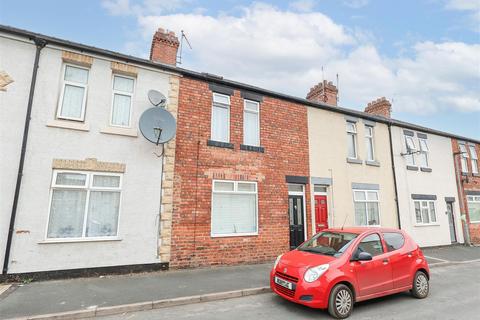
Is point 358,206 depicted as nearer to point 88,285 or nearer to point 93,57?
point 88,285

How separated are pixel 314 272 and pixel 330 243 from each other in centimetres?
111

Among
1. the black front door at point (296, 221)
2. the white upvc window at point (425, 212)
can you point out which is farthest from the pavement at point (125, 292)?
the white upvc window at point (425, 212)

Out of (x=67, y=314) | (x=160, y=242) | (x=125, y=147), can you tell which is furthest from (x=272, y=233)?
(x=67, y=314)

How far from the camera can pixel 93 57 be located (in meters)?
8.03

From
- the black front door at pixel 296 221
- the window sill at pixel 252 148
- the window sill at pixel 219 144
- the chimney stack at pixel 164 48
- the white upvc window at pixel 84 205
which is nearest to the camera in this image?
the white upvc window at pixel 84 205

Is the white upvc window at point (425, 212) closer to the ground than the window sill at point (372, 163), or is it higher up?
closer to the ground

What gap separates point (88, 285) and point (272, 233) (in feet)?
18.2

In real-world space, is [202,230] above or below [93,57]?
below

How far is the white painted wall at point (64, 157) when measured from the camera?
265 inches

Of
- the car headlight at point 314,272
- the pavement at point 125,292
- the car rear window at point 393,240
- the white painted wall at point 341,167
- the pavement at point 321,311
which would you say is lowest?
the pavement at point 321,311

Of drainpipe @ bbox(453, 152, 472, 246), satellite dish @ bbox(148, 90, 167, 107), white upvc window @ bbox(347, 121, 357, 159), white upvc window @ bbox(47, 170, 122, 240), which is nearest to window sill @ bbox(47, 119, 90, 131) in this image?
white upvc window @ bbox(47, 170, 122, 240)

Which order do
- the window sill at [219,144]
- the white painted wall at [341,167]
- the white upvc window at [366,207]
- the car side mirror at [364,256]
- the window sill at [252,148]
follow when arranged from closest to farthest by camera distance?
the car side mirror at [364,256]
the window sill at [219,144]
the window sill at [252,148]
the white painted wall at [341,167]
the white upvc window at [366,207]

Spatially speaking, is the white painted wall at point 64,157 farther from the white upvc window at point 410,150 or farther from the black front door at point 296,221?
the white upvc window at point 410,150

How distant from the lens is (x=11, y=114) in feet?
22.8
